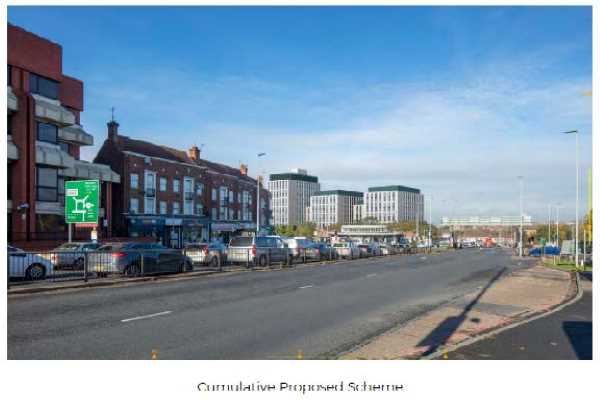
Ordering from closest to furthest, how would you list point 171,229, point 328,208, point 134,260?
point 134,260
point 171,229
point 328,208

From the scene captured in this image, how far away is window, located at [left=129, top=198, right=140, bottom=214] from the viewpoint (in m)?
53.7

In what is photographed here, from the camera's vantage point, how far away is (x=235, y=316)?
39.9 ft

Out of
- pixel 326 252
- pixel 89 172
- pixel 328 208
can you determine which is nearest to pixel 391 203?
pixel 328 208

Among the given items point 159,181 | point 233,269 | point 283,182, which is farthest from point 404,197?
point 233,269

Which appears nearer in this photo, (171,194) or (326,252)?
(326,252)

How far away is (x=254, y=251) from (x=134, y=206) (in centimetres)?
2843

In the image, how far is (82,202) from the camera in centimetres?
2697

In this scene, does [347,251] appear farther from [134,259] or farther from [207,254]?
[134,259]

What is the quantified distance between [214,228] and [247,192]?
12.0 meters

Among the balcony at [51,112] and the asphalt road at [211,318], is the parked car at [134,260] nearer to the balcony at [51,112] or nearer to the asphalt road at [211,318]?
the asphalt road at [211,318]

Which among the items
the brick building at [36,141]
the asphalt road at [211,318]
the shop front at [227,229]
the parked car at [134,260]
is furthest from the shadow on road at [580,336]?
the shop front at [227,229]

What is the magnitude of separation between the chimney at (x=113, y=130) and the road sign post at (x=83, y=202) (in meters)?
29.0

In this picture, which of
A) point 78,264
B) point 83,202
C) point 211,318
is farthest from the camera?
point 83,202

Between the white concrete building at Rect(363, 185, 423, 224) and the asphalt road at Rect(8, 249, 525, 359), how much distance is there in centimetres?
16753
